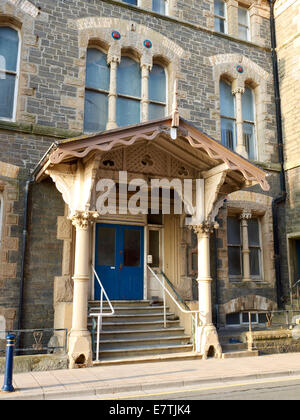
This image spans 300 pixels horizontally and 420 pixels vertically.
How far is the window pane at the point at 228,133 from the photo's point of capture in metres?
13.4

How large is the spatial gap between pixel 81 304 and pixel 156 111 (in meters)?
6.73

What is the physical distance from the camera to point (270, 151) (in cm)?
1374

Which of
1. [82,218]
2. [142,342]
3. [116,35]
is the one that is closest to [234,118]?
[116,35]

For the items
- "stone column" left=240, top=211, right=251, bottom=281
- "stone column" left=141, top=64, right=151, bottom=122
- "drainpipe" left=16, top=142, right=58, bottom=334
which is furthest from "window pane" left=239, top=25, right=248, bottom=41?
"drainpipe" left=16, top=142, right=58, bottom=334

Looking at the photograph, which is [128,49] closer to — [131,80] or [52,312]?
[131,80]

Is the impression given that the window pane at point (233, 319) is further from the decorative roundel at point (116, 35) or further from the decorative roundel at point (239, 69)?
the decorative roundel at point (116, 35)

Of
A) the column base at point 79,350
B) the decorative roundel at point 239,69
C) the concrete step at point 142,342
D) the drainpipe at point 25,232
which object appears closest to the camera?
the column base at point 79,350

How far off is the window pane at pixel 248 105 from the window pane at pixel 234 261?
467 cm

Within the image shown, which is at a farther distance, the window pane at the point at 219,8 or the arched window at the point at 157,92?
the window pane at the point at 219,8

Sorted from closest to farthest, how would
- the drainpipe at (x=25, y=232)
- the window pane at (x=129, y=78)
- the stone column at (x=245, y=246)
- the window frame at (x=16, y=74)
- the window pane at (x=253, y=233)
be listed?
the drainpipe at (x=25, y=232) < the window frame at (x=16, y=74) < the window pane at (x=129, y=78) < the stone column at (x=245, y=246) < the window pane at (x=253, y=233)

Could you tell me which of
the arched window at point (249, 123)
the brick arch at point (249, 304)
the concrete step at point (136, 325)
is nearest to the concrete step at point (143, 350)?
the concrete step at point (136, 325)

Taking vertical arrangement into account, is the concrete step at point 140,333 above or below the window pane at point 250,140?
below

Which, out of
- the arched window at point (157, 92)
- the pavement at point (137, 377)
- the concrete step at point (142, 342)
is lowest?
the pavement at point (137, 377)

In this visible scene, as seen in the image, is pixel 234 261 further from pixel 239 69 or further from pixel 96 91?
pixel 96 91
